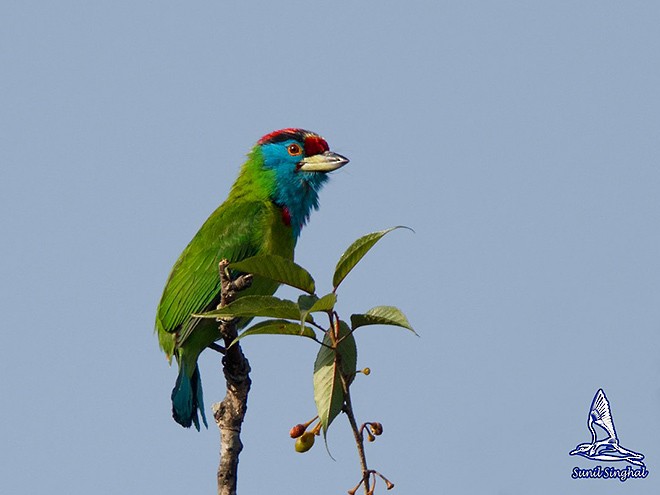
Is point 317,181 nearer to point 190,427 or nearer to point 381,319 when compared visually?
point 190,427

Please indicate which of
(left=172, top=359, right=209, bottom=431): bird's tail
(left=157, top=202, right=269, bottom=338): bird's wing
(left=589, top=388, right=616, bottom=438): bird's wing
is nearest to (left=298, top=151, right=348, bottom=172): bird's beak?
(left=157, top=202, right=269, bottom=338): bird's wing

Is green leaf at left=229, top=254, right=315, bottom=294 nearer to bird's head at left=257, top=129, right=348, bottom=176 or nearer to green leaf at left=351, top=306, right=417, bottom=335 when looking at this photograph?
green leaf at left=351, top=306, right=417, bottom=335

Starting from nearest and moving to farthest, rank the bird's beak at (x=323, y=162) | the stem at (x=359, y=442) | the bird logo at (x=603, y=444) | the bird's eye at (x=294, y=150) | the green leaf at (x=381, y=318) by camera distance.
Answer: the stem at (x=359, y=442), the green leaf at (x=381, y=318), the bird logo at (x=603, y=444), the bird's beak at (x=323, y=162), the bird's eye at (x=294, y=150)

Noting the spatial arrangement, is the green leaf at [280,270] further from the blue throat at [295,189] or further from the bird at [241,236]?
the blue throat at [295,189]

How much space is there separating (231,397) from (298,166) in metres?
2.88

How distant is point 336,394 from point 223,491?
166 centimetres

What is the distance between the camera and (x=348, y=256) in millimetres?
3287

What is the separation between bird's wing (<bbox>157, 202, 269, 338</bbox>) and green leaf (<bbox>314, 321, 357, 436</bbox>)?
3.55 meters

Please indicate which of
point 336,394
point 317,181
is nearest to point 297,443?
point 336,394

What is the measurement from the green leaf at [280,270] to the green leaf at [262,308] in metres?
0.11

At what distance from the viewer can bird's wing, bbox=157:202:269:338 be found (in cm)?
683

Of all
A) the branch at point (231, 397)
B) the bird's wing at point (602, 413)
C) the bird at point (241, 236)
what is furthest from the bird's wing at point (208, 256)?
the bird's wing at point (602, 413)

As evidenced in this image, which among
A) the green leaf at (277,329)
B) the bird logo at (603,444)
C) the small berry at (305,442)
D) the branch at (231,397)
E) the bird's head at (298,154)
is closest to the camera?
the green leaf at (277,329)

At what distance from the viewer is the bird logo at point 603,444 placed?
6.29m
